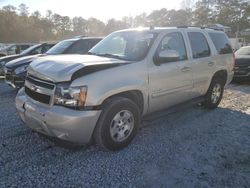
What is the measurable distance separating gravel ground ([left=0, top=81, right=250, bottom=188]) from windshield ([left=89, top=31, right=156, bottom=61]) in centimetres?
148

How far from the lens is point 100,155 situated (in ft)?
13.3

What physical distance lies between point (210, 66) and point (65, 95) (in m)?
3.72

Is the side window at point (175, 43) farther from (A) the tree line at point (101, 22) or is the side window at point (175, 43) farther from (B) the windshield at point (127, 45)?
(A) the tree line at point (101, 22)

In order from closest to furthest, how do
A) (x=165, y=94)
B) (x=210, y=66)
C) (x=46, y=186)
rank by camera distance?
(x=46, y=186) → (x=165, y=94) → (x=210, y=66)

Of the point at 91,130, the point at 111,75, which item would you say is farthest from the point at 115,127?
the point at 111,75

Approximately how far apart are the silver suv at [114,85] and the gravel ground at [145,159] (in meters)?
0.38

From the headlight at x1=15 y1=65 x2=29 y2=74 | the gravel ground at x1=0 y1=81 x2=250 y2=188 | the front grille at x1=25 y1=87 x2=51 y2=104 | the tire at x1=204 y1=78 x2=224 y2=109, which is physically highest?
the front grille at x1=25 y1=87 x2=51 y2=104

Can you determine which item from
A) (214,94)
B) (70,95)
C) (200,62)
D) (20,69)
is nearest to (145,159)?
(70,95)

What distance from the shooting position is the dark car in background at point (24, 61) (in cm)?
748

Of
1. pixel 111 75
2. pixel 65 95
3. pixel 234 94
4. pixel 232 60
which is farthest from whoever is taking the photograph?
pixel 234 94

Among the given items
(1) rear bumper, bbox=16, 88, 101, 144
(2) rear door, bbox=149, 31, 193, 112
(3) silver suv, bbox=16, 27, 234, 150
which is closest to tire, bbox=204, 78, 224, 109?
(3) silver suv, bbox=16, 27, 234, 150

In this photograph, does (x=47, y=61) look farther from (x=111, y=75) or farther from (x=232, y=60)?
(x=232, y=60)

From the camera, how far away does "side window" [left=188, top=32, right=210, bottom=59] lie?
217 inches

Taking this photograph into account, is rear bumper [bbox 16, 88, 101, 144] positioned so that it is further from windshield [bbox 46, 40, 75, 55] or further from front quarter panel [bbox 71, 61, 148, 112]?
windshield [bbox 46, 40, 75, 55]
